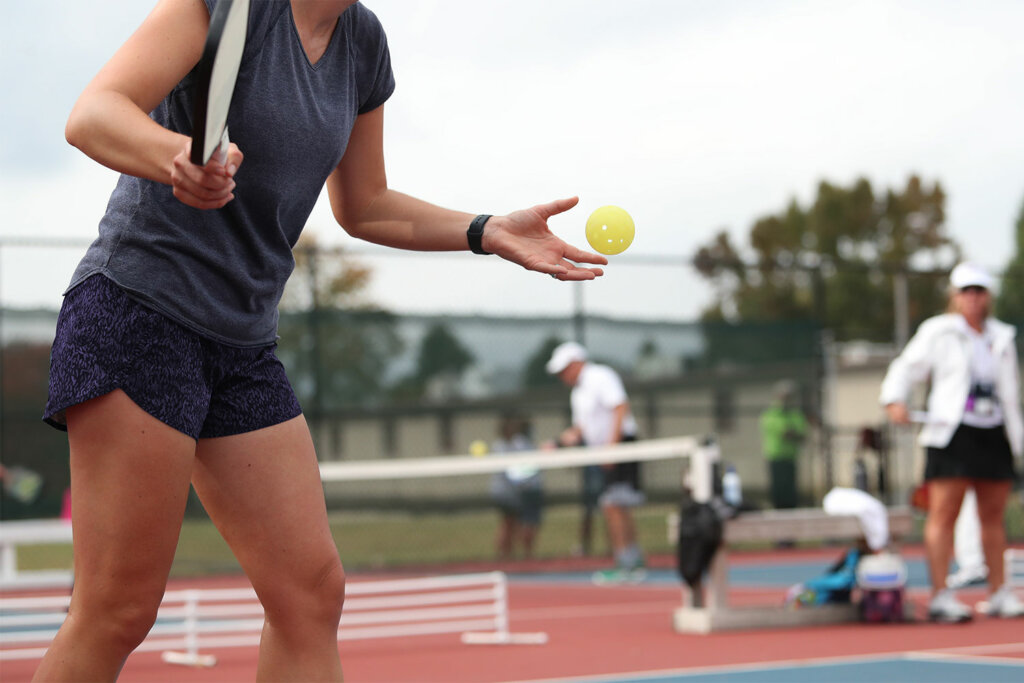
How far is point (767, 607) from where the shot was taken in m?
6.86

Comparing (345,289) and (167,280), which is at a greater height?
(345,289)

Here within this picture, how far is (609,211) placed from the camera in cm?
284

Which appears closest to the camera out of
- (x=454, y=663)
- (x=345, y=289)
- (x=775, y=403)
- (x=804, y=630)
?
(x=454, y=663)

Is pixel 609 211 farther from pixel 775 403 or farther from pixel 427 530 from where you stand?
pixel 775 403

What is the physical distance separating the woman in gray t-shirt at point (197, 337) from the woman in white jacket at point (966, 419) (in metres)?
5.03

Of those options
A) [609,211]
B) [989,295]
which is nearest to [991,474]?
[989,295]

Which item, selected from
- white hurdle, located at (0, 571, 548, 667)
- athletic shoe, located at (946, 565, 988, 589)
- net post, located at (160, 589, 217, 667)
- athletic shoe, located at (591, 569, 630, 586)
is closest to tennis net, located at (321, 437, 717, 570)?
athletic shoe, located at (591, 569, 630, 586)

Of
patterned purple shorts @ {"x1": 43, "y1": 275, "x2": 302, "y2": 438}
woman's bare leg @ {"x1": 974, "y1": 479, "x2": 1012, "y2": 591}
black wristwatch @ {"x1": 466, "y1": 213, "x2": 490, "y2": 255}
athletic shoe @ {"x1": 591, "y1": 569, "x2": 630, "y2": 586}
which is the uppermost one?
black wristwatch @ {"x1": 466, "y1": 213, "x2": 490, "y2": 255}

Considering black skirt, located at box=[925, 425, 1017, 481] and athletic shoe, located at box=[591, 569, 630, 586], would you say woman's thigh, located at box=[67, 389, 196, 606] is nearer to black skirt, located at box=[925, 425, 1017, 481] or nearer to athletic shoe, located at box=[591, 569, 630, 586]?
black skirt, located at box=[925, 425, 1017, 481]

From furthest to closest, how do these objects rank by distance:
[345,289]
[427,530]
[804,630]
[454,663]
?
[345,289], [427,530], [804,630], [454,663]

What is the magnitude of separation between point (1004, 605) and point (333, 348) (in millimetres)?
6718

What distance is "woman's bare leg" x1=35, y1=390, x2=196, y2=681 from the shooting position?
2125mm

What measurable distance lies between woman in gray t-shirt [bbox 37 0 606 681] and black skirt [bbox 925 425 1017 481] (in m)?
5.02

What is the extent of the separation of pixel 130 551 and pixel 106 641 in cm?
16
